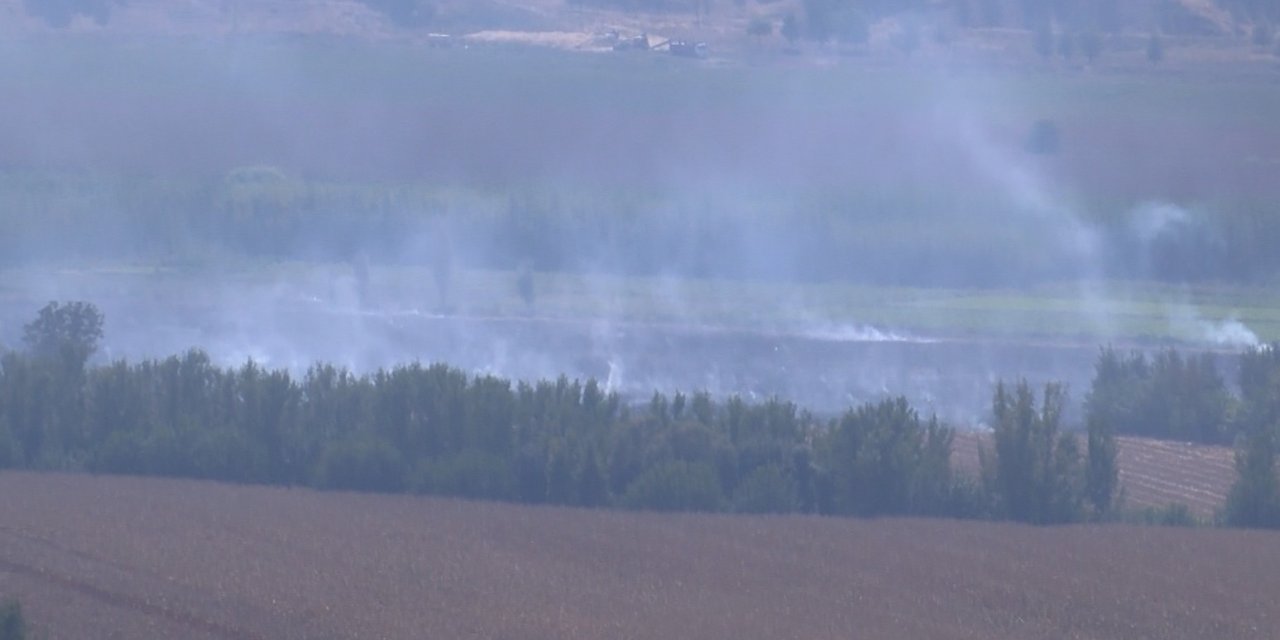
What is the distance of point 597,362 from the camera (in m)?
36.8

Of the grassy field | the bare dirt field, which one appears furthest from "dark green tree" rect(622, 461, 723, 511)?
the grassy field

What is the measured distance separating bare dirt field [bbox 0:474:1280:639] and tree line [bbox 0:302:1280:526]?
0.93 meters

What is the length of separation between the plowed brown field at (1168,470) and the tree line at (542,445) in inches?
34.8

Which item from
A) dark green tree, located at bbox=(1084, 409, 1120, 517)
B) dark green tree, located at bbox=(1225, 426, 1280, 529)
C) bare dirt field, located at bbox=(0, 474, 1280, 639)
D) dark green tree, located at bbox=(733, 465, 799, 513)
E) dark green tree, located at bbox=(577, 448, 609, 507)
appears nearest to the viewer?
bare dirt field, located at bbox=(0, 474, 1280, 639)

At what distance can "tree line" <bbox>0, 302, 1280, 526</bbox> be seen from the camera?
21.6 metres

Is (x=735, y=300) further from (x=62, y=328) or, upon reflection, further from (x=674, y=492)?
(x=674, y=492)

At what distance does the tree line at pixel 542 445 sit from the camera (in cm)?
2159

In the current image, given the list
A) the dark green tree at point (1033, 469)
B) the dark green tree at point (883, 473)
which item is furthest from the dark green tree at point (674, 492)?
the dark green tree at point (1033, 469)

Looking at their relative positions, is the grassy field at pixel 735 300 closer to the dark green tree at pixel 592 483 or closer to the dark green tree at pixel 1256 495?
the dark green tree at pixel 1256 495

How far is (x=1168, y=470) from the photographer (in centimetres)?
2675

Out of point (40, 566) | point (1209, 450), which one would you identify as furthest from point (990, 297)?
point (40, 566)

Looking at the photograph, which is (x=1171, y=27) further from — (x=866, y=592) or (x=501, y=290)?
(x=866, y=592)

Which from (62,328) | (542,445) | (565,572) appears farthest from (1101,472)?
(62,328)

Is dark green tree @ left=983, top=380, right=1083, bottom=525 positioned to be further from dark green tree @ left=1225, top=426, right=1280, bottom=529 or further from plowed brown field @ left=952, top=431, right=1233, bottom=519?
dark green tree @ left=1225, top=426, right=1280, bottom=529
